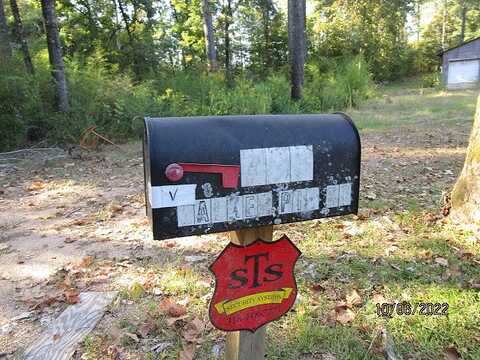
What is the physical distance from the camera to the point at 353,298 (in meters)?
2.35

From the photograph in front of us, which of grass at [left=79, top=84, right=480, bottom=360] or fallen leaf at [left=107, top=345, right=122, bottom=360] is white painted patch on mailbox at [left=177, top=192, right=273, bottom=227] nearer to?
grass at [left=79, top=84, right=480, bottom=360]

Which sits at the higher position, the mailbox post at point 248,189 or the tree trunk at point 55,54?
the tree trunk at point 55,54

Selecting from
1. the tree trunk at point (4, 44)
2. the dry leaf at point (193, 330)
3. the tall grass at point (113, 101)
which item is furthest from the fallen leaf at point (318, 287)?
the tree trunk at point (4, 44)

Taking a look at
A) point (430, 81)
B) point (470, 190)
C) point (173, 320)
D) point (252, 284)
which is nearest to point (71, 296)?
point (173, 320)

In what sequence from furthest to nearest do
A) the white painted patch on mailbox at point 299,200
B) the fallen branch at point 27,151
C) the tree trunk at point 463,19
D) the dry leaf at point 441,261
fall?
the tree trunk at point 463,19
the fallen branch at point 27,151
the dry leaf at point 441,261
the white painted patch on mailbox at point 299,200

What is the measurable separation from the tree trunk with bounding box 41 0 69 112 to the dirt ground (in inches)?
→ 61.1

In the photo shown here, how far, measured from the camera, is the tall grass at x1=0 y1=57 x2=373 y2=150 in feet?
25.5

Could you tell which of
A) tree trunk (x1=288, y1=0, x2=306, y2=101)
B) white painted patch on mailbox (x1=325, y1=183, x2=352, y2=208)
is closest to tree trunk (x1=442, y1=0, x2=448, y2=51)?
tree trunk (x1=288, y1=0, x2=306, y2=101)

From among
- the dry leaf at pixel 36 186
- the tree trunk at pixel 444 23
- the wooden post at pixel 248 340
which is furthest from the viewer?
the tree trunk at pixel 444 23

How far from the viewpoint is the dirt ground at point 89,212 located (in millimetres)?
2707

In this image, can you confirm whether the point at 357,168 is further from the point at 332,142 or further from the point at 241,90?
the point at 241,90

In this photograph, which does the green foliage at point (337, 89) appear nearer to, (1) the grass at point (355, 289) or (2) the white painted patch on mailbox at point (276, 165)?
(1) the grass at point (355, 289)

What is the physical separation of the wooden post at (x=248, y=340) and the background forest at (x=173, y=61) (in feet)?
19.0

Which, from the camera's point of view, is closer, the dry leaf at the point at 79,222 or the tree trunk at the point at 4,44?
the dry leaf at the point at 79,222
